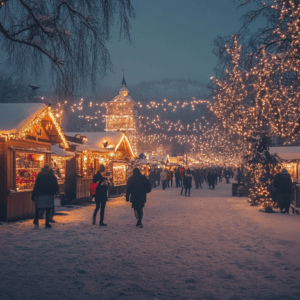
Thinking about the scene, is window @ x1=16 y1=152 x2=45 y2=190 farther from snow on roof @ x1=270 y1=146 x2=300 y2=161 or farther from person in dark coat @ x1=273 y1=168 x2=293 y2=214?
snow on roof @ x1=270 y1=146 x2=300 y2=161

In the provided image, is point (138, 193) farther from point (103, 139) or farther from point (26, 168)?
point (103, 139)

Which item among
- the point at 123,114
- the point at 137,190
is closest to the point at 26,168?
the point at 137,190

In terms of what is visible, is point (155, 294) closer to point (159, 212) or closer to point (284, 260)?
point (284, 260)

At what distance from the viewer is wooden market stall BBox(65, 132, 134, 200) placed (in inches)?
784

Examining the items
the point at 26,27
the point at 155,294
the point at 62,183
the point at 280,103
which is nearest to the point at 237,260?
the point at 155,294

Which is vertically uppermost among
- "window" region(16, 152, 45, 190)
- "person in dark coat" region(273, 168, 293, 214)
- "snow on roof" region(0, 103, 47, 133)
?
"snow on roof" region(0, 103, 47, 133)

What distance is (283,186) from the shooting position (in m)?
15.1

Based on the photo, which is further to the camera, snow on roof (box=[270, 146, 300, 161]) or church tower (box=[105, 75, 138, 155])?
church tower (box=[105, 75, 138, 155])

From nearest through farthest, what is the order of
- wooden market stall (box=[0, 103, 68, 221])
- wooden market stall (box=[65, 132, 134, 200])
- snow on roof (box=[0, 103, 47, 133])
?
snow on roof (box=[0, 103, 47, 133]) → wooden market stall (box=[0, 103, 68, 221]) → wooden market stall (box=[65, 132, 134, 200])

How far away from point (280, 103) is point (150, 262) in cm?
1295

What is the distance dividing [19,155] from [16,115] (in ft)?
4.59

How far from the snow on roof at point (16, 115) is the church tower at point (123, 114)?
5397 centimetres

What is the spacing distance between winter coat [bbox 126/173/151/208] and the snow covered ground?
29.8 inches

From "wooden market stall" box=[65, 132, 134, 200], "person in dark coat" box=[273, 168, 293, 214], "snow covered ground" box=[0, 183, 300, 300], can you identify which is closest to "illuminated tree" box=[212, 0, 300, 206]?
"person in dark coat" box=[273, 168, 293, 214]
